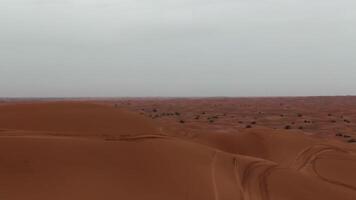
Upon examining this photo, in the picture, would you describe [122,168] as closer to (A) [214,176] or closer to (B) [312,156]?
(A) [214,176]

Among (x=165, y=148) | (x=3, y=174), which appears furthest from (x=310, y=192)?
(x=3, y=174)

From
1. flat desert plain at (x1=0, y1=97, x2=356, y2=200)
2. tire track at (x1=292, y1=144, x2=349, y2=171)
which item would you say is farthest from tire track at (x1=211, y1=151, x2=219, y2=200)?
tire track at (x1=292, y1=144, x2=349, y2=171)

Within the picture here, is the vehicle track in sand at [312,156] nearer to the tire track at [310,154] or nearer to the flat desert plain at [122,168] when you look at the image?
the tire track at [310,154]

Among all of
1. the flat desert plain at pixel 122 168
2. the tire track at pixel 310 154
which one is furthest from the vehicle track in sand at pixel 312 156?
the flat desert plain at pixel 122 168

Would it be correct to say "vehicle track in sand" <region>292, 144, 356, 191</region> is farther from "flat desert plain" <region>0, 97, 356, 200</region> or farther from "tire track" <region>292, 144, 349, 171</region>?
"flat desert plain" <region>0, 97, 356, 200</region>

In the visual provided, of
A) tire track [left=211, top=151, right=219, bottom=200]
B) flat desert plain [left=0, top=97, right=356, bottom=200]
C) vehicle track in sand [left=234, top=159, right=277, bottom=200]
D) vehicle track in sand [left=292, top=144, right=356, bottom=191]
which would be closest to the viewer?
flat desert plain [left=0, top=97, right=356, bottom=200]

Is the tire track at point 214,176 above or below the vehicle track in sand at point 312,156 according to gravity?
above

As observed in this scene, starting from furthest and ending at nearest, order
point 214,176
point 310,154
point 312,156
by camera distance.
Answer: point 310,154 < point 312,156 < point 214,176

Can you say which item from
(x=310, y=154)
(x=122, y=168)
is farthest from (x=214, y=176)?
(x=310, y=154)

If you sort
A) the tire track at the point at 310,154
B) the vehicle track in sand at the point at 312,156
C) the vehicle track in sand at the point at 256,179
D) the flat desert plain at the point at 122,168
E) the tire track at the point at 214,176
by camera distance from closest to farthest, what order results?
the flat desert plain at the point at 122,168 → the tire track at the point at 214,176 → the vehicle track in sand at the point at 256,179 → the vehicle track in sand at the point at 312,156 → the tire track at the point at 310,154

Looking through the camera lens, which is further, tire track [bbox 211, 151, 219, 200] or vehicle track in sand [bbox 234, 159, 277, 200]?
vehicle track in sand [bbox 234, 159, 277, 200]

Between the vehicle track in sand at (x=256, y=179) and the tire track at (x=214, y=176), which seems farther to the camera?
the vehicle track in sand at (x=256, y=179)

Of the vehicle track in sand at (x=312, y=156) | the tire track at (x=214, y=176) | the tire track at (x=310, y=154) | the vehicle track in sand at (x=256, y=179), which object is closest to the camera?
the tire track at (x=214, y=176)

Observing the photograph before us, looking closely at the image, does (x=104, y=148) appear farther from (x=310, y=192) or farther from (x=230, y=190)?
(x=310, y=192)
